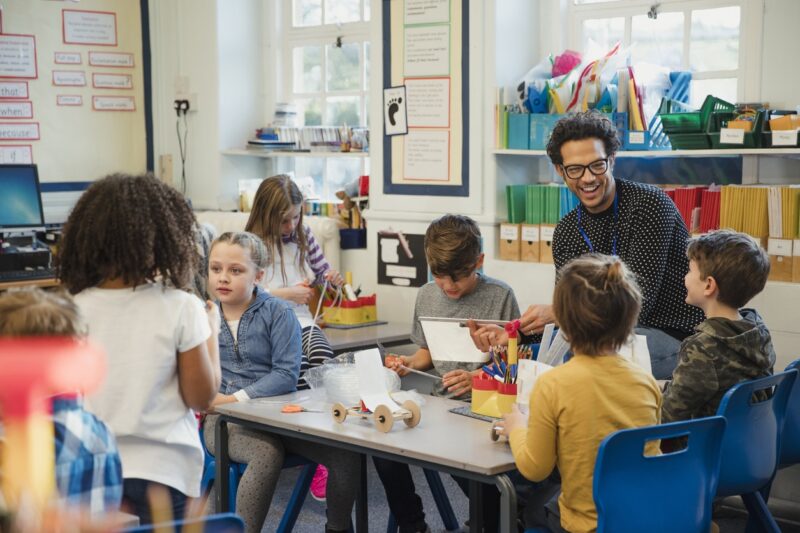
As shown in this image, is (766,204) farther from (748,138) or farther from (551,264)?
(551,264)

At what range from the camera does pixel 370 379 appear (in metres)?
2.79

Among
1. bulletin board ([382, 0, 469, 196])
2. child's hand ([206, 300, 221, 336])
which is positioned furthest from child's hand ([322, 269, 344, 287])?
child's hand ([206, 300, 221, 336])

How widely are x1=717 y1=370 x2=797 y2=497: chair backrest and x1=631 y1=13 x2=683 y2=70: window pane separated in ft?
6.78

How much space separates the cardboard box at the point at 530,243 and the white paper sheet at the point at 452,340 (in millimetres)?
1587

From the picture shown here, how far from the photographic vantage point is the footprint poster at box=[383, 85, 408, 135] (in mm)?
4883

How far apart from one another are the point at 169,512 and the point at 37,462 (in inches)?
18.0

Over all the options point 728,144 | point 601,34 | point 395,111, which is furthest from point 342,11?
point 728,144

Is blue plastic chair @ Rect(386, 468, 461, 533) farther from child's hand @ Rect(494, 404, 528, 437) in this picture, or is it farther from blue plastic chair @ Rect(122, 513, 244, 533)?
blue plastic chair @ Rect(122, 513, 244, 533)


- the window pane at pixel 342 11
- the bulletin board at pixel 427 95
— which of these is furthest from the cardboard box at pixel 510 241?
the window pane at pixel 342 11

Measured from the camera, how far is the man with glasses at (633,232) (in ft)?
9.98

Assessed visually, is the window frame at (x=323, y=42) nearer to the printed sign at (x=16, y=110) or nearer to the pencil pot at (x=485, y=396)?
the printed sign at (x=16, y=110)

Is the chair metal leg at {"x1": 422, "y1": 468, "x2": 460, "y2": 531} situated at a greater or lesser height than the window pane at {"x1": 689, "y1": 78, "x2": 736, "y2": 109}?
lesser

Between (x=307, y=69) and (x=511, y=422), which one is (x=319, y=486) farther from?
(x=307, y=69)

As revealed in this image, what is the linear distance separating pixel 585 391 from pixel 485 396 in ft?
1.78
